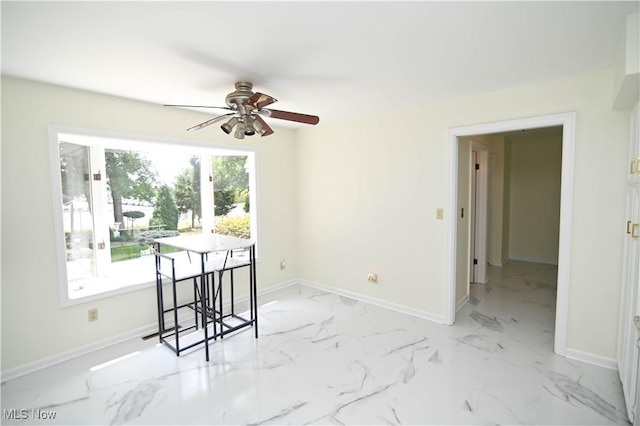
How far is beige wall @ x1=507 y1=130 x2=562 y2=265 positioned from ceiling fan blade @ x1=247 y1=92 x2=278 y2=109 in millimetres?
5284

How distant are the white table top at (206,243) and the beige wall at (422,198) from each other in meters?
1.62

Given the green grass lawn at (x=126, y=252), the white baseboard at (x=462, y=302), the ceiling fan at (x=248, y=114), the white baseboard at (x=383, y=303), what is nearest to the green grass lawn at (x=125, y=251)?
the green grass lawn at (x=126, y=252)

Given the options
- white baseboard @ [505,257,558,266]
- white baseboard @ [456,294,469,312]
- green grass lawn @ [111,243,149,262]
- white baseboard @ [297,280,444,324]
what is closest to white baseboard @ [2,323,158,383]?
green grass lawn @ [111,243,149,262]

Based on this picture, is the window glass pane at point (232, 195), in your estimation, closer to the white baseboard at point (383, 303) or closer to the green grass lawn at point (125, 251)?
the green grass lawn at point (125, 251)

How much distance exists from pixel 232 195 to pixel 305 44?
2.80m

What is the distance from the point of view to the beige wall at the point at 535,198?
5781 millimetres

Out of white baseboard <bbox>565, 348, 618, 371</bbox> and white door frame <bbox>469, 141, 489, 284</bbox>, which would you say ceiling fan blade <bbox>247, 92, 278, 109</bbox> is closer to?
white baseboard <bbox>565, 348, 618, 371</bbox>

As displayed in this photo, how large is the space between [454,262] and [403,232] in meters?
0.64

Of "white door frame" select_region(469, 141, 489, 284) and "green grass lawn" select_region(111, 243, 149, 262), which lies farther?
"white door frame" select_region(469, 141, 489, 284)

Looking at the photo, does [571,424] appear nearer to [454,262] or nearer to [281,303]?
[454,262]

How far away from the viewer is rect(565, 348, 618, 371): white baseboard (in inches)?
96.7

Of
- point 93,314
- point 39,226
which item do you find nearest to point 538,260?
point 93,314

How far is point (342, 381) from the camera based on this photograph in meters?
2.36
